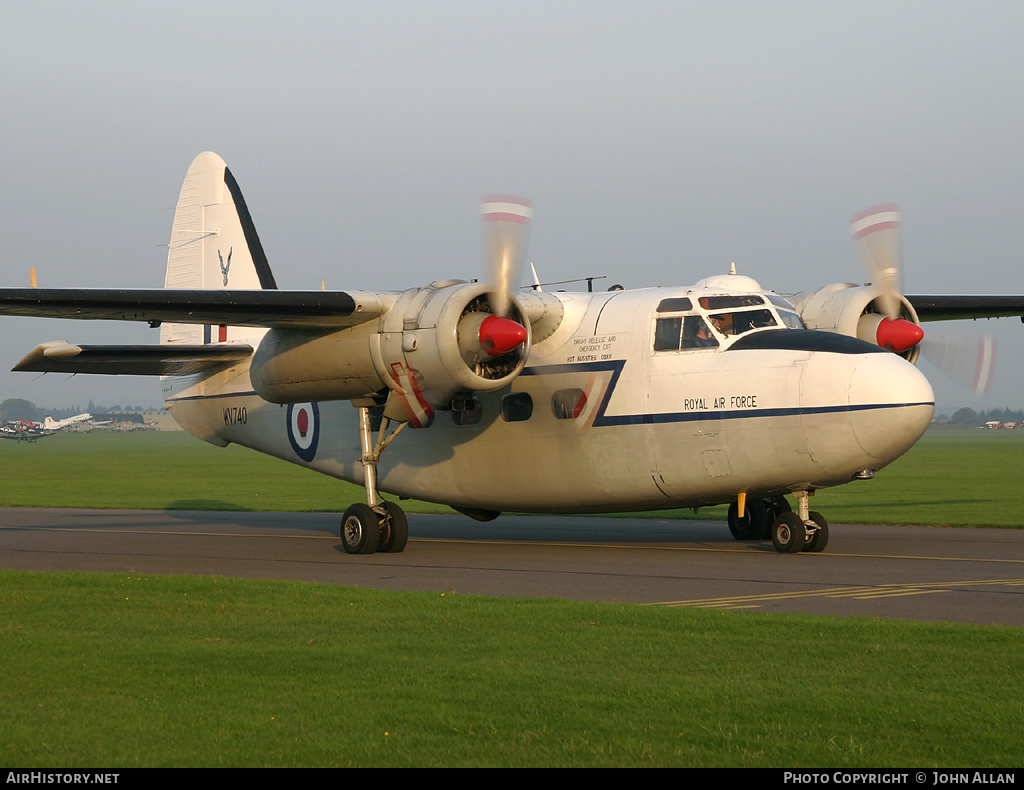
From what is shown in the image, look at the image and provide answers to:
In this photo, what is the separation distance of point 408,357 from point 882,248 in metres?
7.71

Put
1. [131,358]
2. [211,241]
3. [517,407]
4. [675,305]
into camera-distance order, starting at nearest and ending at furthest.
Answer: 1. [675,305]
2. [517,407]
3. [131,358]
4. [211,241]

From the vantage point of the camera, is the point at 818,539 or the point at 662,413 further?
the point at 662,413

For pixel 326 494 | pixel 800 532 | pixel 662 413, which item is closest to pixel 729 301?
pixel 662 413

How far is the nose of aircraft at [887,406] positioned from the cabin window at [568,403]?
418cm

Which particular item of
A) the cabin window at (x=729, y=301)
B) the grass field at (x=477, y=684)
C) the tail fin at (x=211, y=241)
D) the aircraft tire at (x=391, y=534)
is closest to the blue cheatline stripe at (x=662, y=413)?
the cabin window at (x=729, y=301)

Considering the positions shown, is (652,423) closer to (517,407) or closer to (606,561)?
(606,561)

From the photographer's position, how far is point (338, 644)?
29.8ft

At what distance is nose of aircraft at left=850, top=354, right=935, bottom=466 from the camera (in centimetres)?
1448

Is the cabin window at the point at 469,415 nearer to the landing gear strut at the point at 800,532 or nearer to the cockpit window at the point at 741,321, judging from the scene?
the cockpit window at the point at 741,321

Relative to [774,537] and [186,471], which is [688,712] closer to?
[774,537]

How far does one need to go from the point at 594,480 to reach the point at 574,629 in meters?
7.61

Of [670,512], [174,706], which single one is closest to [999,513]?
[670,512]

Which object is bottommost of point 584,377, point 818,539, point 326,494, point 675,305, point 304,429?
point 326,494

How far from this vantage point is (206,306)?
1585 centimetres
